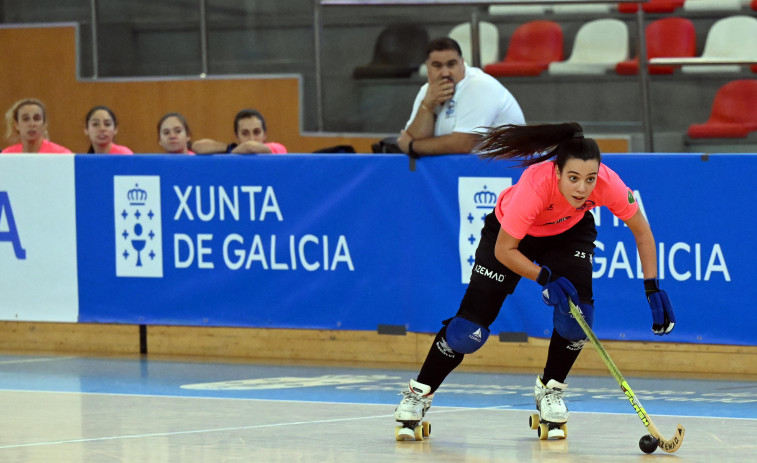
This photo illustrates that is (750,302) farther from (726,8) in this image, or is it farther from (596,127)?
(726,8)

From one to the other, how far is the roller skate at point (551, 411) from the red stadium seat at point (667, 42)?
4916 millimetres

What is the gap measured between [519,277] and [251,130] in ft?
14.9

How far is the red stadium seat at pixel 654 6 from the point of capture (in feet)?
38.2

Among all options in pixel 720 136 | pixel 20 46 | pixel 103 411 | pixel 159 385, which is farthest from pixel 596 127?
pixel 20 46

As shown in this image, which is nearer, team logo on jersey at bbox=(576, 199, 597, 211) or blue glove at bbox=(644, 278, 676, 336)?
blue glove at bbox=(644, 278, 676, 336)

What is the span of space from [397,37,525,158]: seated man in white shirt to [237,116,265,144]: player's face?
1797 millimetres

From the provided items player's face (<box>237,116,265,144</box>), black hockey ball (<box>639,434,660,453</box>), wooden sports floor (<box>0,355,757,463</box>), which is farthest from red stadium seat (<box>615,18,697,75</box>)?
black hockey ball (<box>639,434,660,453</box>)

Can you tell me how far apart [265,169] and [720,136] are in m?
3.87

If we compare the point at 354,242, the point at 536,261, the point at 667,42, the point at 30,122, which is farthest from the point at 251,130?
the point at 536,261

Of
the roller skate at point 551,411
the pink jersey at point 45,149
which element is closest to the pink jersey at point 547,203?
the roller skate at point 551,411

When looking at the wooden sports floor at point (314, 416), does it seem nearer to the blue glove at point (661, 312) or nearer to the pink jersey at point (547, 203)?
the blue glove at point (661, 312)

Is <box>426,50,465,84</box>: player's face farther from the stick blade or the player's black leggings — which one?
the stick blade

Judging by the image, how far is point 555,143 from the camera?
6758 mm

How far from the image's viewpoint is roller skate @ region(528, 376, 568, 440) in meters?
6.94
